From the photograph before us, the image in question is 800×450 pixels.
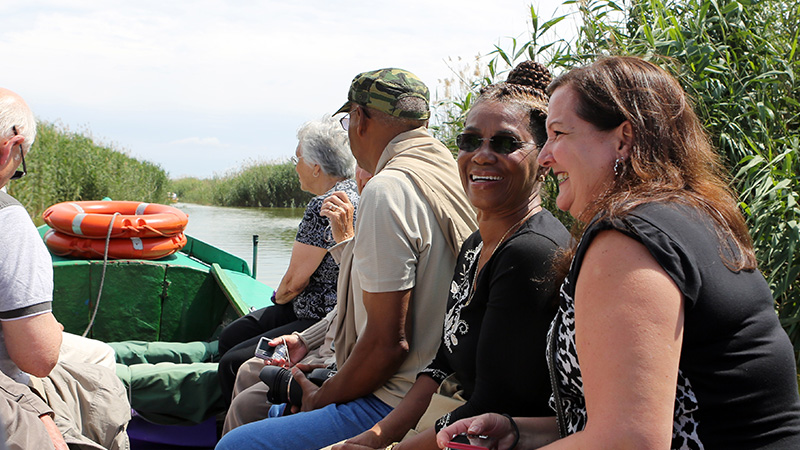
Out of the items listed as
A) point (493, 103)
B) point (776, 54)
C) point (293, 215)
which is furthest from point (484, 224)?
point (293, 215)

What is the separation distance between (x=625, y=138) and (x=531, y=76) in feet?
2.44

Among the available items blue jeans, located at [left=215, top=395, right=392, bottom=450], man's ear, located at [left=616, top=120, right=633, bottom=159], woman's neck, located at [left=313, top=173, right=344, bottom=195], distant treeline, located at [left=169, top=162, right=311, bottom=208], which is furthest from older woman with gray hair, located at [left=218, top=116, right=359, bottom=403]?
distant treeline, located at [left=169, top=162, right=311, bottom=208]

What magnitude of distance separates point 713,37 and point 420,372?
3.02 meters

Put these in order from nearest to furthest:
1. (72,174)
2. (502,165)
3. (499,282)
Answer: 1. (499,282)
2. (502,165)
3. (72,174)

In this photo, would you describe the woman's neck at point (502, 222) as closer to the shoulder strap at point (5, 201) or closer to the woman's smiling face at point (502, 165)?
the woman's smiling face at point (502, 165)

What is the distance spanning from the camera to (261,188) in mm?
21578

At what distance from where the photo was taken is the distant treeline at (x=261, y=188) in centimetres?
2056

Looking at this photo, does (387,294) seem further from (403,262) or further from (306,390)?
(306,390)

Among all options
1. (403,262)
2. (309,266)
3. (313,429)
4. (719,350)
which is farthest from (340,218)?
(719,350)

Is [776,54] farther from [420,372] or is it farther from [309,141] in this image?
[420,372]

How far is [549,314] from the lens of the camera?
57.5 inches

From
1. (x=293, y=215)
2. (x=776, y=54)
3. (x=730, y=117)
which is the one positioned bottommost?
(x=293, y=215)

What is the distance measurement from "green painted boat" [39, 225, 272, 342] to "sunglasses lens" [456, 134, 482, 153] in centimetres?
251

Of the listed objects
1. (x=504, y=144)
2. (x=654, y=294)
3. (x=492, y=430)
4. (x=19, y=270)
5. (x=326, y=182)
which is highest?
(x=504, y=144)
